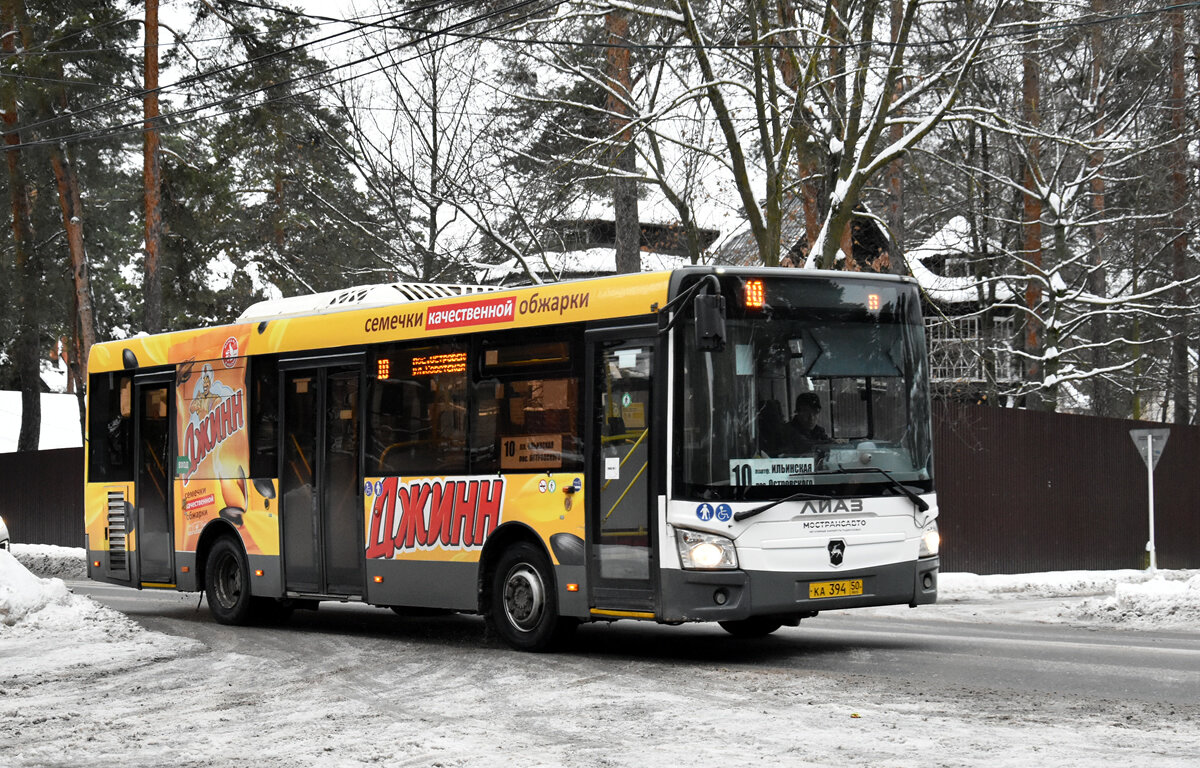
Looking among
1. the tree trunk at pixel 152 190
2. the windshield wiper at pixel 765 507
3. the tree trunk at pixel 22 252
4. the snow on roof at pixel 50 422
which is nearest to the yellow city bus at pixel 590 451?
the windshield wiper at pixel 765 507

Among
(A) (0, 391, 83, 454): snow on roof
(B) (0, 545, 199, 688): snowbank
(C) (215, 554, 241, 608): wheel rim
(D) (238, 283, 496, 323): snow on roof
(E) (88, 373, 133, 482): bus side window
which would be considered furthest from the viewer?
(A) (0, 391, 83, 454): snow on roof

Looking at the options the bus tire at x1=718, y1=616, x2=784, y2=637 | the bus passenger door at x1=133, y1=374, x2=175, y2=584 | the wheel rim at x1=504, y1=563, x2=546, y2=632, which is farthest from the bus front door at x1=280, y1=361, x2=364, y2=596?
the bus tire at x1=718, y1=616, x2=784, y2=637

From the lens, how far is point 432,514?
44.7 feet

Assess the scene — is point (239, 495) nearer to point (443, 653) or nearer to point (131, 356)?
point (131, 356)

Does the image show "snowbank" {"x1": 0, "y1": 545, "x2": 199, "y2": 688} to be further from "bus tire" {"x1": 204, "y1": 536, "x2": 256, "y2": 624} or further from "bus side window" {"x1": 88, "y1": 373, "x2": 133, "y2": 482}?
"bus side window" {"x1": 88, "y1": 373, "x2": 133, "y2": 482}

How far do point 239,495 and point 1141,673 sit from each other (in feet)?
30.7

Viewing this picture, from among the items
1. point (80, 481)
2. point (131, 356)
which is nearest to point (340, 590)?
point (131, 356)

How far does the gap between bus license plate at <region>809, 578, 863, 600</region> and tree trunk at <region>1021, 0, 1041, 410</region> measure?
15060mm

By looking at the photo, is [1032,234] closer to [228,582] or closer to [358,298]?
[358,298]

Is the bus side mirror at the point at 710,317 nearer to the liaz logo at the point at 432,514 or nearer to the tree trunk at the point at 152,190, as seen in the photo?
the liaz logo at the point at 432,514

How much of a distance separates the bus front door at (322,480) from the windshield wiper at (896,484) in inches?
197

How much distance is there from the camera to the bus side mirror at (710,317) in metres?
11.0

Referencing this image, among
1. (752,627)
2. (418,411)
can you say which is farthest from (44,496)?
(752,627)

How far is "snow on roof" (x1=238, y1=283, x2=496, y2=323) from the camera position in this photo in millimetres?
14922
